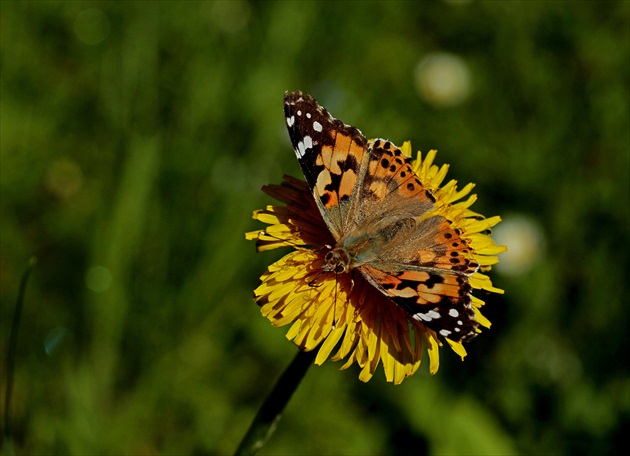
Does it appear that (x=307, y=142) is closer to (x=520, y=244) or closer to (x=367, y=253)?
(x=367, y=253)

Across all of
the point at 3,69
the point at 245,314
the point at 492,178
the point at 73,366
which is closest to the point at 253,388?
the point at 245,314

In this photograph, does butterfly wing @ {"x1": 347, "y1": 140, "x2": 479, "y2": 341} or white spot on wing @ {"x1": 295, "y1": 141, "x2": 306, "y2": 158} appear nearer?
butterfly wing @ {"x1": 347, "y1": 140, "x2": 479, "y2": 341}

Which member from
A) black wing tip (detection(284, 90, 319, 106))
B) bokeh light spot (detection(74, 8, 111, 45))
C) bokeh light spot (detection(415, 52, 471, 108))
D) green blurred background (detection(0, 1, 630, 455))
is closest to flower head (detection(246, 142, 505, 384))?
black wing tip (detection(284, 90, 319, 106))

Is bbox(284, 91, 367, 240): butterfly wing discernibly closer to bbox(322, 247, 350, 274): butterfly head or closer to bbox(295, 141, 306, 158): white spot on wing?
bbox(295, 141, 306, 158): white spot on wing

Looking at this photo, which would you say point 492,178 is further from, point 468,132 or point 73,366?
point 73,366

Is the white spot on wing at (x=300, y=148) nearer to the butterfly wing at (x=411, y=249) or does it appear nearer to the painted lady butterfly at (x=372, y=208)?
the painted lady butterfly at (x=372, y=208)
